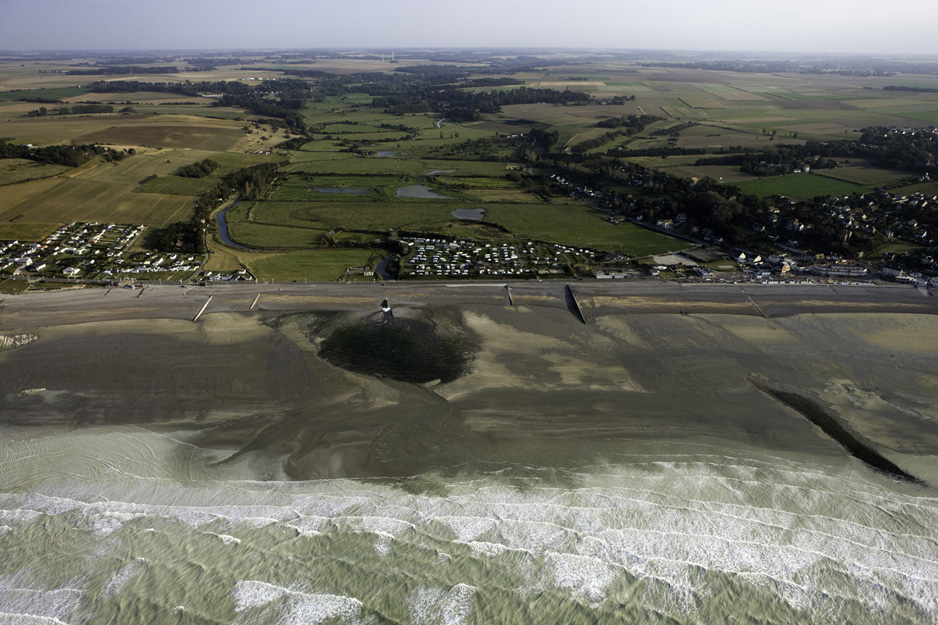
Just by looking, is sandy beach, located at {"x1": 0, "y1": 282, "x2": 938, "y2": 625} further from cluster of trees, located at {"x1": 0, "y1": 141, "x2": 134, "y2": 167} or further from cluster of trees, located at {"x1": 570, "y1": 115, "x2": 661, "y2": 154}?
cluster of trees, located at {"x1": 570, "y1": 115, "x2": 661, "y2": 154}

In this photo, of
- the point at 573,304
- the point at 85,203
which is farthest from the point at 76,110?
the point at 573,304

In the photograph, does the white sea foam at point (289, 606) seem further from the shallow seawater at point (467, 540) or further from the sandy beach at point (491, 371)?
the sandy beach at point (491, 371)

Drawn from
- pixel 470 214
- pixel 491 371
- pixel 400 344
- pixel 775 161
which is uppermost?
pixel 775 161

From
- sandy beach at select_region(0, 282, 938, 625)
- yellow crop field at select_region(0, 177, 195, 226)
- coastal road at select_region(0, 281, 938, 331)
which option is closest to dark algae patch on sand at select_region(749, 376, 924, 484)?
sandy beach at select_region(0, 282, 938, 625)

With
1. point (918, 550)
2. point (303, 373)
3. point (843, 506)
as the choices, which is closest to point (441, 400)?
point (303, 373)

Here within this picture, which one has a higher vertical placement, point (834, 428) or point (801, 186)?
point (801, 186)

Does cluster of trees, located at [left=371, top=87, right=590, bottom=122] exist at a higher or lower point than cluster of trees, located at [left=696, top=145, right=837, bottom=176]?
higher

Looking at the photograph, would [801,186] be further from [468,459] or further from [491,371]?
[468,459]

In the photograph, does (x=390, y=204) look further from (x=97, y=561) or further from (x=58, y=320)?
(x=97, y=561)
